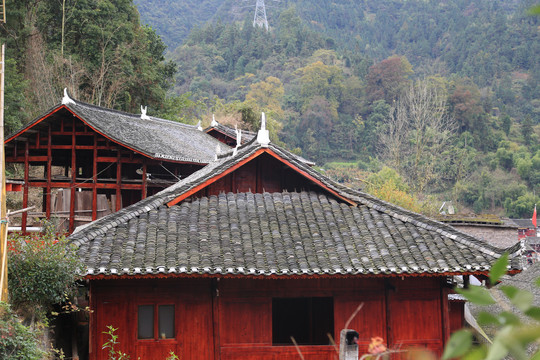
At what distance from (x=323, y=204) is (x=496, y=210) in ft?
165

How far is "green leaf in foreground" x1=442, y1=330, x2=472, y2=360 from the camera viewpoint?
3.42ft

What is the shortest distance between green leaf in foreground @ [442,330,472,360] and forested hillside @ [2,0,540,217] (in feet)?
81.7

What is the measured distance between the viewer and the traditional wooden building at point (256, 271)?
30.7 ft

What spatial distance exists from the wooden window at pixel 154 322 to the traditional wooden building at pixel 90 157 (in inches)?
333

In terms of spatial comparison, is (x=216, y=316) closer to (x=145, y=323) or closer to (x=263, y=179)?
(x=145, y=323)

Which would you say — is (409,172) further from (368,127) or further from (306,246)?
(306,246)

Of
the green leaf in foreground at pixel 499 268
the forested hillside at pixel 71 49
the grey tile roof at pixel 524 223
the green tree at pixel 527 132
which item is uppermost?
the green tree at pixel 527 132

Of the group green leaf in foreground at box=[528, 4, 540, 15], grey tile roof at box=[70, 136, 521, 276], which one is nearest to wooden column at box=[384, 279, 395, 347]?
grey tile roof at box=[70, 136, 521, 276]

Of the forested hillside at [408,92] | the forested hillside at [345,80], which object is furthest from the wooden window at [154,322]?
the forested hillside at [408,92]

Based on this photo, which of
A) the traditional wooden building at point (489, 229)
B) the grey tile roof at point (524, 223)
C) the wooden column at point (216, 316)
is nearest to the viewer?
the wooden column at point (216, 316)

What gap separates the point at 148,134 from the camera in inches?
851

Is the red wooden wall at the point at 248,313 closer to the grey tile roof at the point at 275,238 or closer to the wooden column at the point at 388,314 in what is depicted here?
the wooden column at the point at 388,314

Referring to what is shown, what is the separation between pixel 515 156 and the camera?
2351 inches

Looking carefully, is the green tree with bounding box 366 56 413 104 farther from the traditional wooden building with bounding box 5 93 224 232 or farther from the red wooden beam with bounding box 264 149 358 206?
the red wooden beam with bounding box 264 149 358 206
